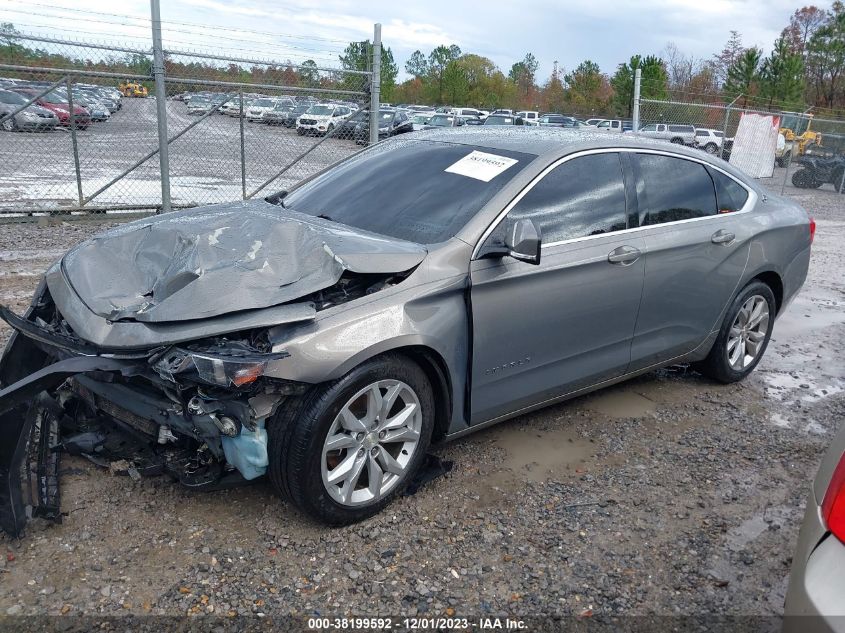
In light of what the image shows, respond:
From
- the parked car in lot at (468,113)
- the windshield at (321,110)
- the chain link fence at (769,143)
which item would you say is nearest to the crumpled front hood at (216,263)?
the windshield at (321,110)

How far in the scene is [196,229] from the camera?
3.49 metres

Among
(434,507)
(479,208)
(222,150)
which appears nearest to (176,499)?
(434,507)

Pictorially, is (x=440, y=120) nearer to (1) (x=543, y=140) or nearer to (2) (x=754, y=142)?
(2) (x=754, y=142)

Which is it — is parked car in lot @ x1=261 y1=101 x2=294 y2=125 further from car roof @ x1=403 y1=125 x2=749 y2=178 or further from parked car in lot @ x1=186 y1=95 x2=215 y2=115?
car roof @ x1=403 y1=125 x2=749 y2=178

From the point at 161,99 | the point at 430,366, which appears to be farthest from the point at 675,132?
the point at 430,366

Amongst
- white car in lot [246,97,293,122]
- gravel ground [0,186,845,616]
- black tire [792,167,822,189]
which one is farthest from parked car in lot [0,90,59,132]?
black tire [792,167,822,189]

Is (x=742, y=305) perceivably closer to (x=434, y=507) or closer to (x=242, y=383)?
(x=434, y=507)

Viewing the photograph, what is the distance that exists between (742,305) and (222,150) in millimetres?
8408

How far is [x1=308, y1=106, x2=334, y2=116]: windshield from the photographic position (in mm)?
10695

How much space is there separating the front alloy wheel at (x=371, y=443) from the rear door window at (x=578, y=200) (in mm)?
1081

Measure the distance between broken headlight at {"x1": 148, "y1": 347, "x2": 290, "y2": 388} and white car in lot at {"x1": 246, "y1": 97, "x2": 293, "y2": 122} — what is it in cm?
815

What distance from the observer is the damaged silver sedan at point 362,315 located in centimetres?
281

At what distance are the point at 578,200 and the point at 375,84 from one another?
21.5 feet

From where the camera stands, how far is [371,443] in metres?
3.13
